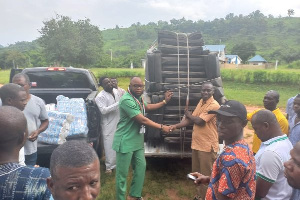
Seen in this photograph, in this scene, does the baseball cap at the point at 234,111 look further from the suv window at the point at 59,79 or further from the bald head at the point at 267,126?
the suv window at the point at 59,79

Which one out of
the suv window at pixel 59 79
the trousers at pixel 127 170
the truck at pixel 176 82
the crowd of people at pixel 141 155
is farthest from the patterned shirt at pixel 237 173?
the suv window at pixel 59 79

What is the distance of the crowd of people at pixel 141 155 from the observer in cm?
129

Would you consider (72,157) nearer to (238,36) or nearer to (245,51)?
(245,51)

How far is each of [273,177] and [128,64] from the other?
42.3 meters

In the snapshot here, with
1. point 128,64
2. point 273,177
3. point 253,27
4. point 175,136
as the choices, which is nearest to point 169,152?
point 175,136

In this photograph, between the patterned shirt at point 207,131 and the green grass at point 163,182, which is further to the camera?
the green grass at point 163,182

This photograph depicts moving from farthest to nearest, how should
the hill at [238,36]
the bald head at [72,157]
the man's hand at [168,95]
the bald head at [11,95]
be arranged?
the hill at [238,36]
the man's hand at [168,95]
the bald head at [11,95]
the bald head at [72,157]

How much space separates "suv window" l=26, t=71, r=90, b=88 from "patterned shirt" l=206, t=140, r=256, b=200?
4455 mm

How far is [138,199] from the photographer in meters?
3.91

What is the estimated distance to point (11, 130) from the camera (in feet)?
5.25

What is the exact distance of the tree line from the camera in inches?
1350

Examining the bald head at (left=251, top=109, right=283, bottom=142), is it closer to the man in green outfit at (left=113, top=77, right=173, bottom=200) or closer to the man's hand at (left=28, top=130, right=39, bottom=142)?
the man in green outfit at (left=113, top=77, right=173, bottom=200)

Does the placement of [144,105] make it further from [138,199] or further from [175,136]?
[138,199]

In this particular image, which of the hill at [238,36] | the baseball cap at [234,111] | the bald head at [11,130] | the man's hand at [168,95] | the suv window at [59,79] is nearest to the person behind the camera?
the bald head at [11,130]
